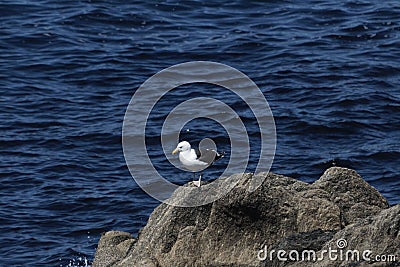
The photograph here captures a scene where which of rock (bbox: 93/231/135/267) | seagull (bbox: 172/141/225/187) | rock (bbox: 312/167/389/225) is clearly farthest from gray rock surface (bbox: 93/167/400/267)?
seagull (bbox: 172/141/225/187)

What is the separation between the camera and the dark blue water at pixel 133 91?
60.6ft

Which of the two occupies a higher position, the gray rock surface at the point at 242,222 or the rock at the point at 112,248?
the gray rock surface at the point at 242,222

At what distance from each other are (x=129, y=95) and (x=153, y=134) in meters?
2.57

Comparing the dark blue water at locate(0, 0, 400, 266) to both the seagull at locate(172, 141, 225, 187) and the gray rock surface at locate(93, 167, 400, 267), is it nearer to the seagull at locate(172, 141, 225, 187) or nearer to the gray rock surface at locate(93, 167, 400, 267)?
the seagull at locate(172, 141, 225, 187)

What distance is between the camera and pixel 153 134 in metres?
21.6

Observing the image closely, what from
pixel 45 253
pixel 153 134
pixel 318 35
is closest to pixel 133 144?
pixel 153 134

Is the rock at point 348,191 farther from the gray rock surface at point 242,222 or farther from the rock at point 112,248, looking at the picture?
the rock at point 112,248

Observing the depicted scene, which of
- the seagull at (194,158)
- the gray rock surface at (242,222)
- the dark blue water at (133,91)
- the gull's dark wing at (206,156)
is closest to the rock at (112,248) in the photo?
the gray rock surface at (242,222)

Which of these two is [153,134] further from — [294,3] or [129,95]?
[294,3]

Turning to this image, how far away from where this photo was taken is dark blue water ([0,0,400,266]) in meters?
18.5

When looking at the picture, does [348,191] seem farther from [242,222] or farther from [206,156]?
[206,156]

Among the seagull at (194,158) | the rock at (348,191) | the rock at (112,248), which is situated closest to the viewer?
the rock at (348,191)

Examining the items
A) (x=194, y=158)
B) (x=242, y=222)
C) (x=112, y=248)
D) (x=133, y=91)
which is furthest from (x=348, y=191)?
(x=133, y=91)

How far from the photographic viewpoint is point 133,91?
24.1 m
